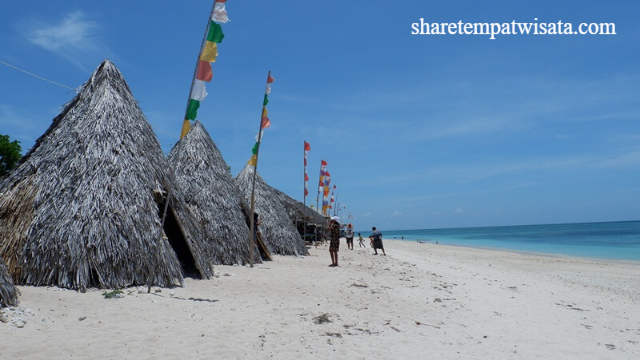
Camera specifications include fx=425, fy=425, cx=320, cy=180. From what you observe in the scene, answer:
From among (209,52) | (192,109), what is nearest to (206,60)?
(209,52)

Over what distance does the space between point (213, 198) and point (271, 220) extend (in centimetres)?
392

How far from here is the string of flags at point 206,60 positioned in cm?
706

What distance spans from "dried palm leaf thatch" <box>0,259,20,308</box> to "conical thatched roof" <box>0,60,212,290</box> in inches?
43.0

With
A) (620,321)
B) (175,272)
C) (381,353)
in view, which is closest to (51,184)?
(175,272)

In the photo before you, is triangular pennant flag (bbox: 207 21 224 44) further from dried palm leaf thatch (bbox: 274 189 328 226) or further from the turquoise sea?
the turquoise sea

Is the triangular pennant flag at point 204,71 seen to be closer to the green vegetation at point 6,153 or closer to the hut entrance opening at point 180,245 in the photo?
the hut entrance opening at point 180,245

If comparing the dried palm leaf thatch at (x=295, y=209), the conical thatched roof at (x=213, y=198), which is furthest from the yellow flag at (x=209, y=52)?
the dried palm leaf thatch at (x=295, y=209)

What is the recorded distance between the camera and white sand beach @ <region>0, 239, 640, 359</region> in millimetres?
4535

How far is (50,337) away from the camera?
447 cm

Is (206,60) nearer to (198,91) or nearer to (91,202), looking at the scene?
(198,91)

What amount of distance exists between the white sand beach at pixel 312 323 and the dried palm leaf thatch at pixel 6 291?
16cm

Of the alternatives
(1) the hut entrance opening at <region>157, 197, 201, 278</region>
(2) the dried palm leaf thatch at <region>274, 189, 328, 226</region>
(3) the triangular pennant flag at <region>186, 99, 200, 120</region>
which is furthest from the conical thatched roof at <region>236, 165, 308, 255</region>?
(3) the triangular pennant flag at <region>186, 99, 200, 120</region>

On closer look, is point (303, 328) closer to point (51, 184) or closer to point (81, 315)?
point (81, 315)

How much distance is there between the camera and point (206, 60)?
23.5 ft
